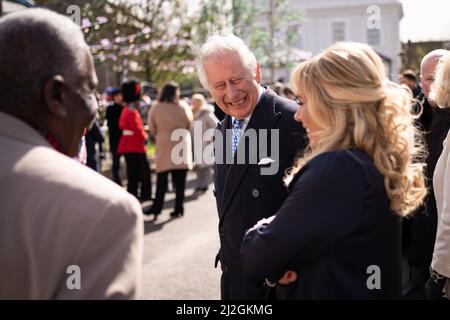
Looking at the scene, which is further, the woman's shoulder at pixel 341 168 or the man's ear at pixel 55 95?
the woman's shoulder at pixel 341 168

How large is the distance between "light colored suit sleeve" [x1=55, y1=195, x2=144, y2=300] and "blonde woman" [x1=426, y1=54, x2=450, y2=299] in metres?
1.80

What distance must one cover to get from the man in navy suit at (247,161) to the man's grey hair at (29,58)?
1.39 m

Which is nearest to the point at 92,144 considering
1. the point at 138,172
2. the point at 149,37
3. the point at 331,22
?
the point at 138,172

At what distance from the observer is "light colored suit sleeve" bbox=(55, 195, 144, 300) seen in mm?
1328

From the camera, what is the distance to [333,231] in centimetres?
178

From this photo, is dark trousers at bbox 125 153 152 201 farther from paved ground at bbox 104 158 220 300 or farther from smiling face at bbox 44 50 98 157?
smiling face at bbox 44 50 98 157

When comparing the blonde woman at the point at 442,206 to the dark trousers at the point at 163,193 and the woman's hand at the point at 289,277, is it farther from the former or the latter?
the dark trousers at the point at 163,193

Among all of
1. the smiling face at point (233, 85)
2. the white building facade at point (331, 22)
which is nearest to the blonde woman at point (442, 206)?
the smiling face at point (233, 85)

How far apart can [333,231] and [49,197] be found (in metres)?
0.88

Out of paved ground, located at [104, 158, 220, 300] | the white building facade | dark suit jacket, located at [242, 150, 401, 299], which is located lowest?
paved ground, located at [104, 158, 220, 300]

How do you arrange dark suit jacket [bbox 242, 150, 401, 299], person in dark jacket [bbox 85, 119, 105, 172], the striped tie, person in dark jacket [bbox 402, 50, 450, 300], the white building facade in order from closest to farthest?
dark suit jacket [bbox 242, 150, 401, 299] < the striped tie < person in dark jacket [bbox 402, 50, 450, 300] < person in dark jacket [bbox 85, 119, 105, 172] < the white building facade

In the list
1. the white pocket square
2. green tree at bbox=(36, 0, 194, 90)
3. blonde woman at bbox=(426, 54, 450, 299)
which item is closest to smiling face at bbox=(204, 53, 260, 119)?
the white pocket square

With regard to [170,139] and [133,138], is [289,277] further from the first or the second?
[133,138]

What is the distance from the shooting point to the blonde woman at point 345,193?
1791 millimetres
